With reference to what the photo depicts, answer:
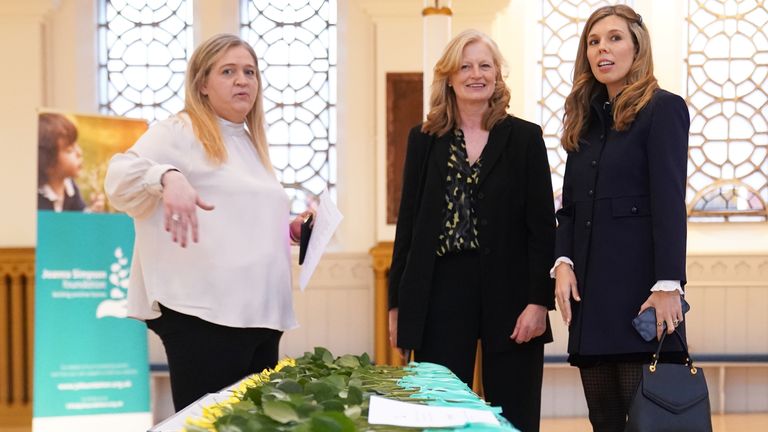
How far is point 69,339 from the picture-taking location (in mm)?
5047

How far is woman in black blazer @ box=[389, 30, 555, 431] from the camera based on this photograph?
2746mm

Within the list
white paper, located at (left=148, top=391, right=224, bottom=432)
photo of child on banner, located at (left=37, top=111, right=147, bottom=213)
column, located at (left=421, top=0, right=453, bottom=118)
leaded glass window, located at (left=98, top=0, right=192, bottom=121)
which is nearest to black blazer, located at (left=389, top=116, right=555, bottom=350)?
white paper, located at (left=148, top=391, right=224, bottom=432)

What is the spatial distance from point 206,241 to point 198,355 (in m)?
0.31

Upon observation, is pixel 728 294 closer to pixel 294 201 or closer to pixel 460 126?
pixel 294 201

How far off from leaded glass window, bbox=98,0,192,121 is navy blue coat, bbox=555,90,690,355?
15.9 feet

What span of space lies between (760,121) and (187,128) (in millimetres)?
5440

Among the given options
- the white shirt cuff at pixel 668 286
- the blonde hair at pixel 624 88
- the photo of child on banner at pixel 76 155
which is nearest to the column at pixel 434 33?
the photo of child on banner at pixel 76 155

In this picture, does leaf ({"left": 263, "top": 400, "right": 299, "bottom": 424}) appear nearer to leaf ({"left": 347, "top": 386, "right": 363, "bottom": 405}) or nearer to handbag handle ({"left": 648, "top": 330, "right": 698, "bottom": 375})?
leaf ({"left": 347, "top": 386, "right": 363, "bottom": 405})

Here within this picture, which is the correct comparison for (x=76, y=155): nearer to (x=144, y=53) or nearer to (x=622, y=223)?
(x=144, y=53)

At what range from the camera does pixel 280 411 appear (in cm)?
125

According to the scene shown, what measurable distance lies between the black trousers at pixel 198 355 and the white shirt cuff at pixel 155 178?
0.33m

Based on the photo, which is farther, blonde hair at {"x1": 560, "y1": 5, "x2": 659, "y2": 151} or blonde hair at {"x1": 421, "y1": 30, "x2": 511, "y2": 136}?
blonde hair at {"x1": 421, "y1": 30, "x2": 511, "y2": 136}

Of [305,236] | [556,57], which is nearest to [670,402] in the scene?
[305,236]

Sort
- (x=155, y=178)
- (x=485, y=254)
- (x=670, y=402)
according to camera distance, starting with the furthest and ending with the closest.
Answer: (x=485, y=254)
(x=155, y=178)
(x=670, y=402)
